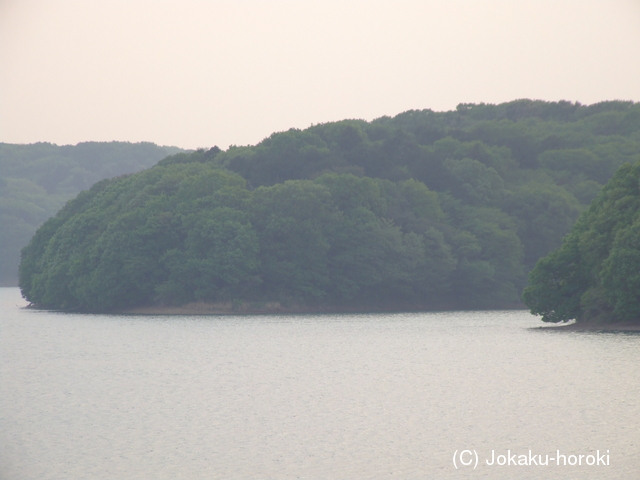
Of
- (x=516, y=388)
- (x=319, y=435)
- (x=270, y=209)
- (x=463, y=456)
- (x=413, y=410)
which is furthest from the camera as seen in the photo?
(x=270, y=209)

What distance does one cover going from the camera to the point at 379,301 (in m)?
102

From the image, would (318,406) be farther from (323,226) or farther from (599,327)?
(323,226)

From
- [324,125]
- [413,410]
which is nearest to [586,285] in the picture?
[413,410]

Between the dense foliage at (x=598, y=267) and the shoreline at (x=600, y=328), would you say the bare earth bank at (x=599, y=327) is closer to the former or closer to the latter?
the shoreline at (x=600, y=328)

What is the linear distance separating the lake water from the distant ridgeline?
3634cm

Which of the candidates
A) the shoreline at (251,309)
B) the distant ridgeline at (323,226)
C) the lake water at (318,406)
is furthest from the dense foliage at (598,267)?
the shoreline at (251,309)

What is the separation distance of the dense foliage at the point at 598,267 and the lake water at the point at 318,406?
3.49m

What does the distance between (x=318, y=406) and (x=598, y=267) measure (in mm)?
34393

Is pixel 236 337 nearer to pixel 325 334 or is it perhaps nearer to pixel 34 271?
pixel 325 334

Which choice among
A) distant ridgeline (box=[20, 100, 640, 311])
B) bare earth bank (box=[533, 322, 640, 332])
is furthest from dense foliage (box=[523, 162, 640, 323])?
distant ridgeline (box=[20, 100, 640, 311])

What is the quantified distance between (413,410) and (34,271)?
92.7 m

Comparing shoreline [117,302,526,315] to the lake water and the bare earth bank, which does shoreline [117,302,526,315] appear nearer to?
the lake water

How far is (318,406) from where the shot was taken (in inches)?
1236

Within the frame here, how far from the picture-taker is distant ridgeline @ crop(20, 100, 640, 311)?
9519 cm
